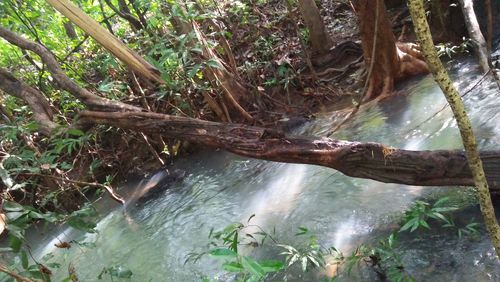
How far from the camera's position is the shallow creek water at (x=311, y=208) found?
120 inches

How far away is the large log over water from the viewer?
3.03m

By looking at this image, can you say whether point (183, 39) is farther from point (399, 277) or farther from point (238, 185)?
point (399, 277)

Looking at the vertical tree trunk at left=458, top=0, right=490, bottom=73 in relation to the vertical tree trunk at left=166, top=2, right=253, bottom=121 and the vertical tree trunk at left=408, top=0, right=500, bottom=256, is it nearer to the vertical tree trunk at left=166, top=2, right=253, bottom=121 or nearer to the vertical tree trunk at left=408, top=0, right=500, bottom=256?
the vertical tree trunk at left=166, top=2, right=253, bottom=121

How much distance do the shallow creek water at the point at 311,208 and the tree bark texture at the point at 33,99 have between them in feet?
4.58

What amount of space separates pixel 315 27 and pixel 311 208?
15.0 feet

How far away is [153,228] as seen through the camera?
566 cm

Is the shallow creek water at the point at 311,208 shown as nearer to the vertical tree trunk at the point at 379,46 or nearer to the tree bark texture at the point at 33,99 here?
the vertical tree trunk at the point at 379,46

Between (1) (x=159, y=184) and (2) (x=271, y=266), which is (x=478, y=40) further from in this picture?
(2) (x=271, y=266)

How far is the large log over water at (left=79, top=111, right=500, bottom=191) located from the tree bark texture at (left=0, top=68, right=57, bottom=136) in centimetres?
58

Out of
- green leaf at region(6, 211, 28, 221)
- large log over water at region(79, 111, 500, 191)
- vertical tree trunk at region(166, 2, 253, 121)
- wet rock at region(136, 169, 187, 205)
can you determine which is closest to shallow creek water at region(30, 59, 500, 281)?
wet rock at region(136, 169, 187, 205)

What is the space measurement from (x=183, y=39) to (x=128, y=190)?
340cm

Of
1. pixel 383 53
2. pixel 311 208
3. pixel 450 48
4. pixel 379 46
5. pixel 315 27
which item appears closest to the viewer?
pixel 311 208

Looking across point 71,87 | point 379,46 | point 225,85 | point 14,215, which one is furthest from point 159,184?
point 14,215

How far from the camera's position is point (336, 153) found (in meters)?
3.31
